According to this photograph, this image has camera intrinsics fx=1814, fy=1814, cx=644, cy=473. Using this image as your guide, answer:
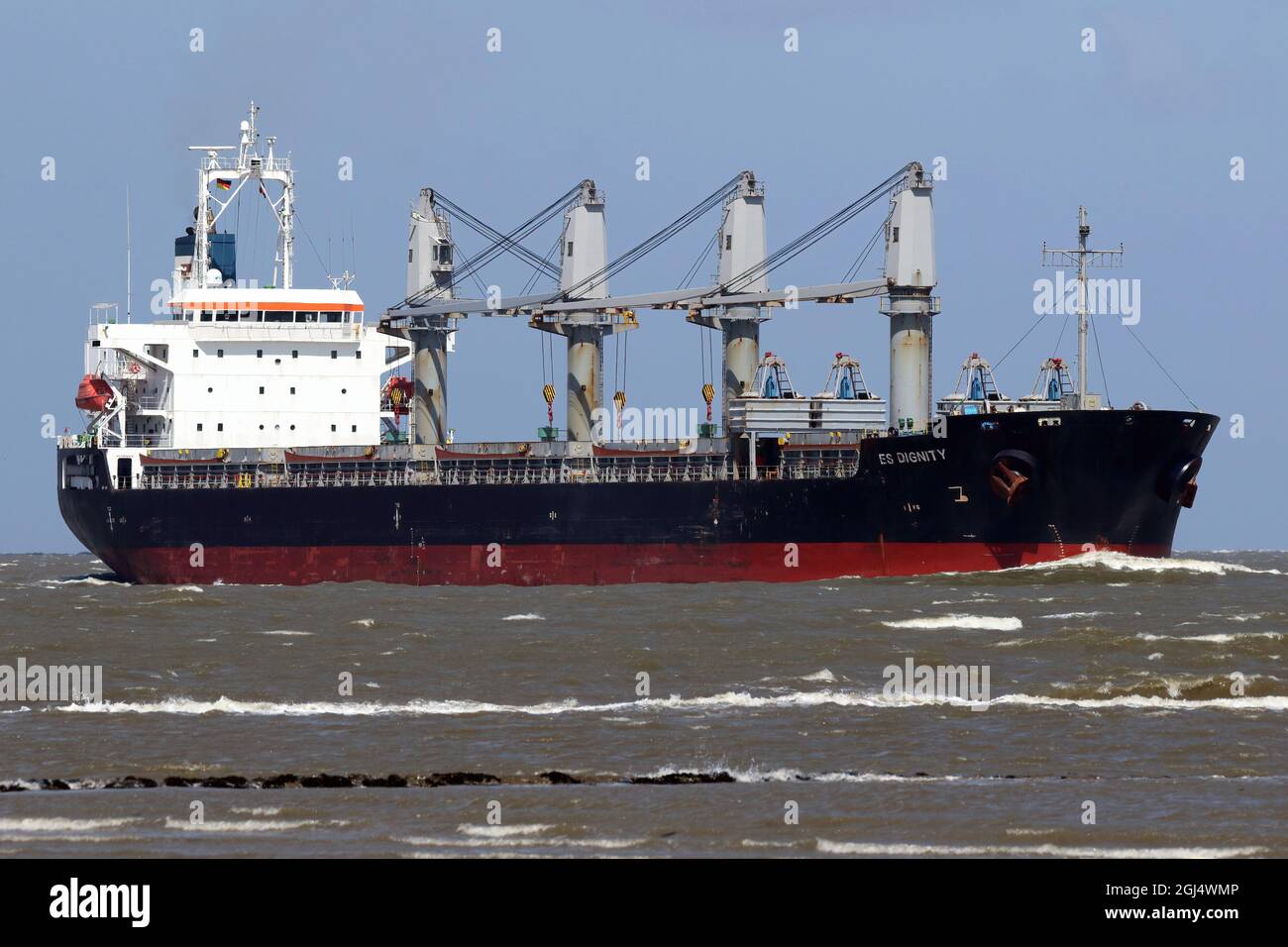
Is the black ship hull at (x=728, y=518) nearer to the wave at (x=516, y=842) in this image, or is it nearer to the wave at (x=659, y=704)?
the wave at (x=659, y=704)

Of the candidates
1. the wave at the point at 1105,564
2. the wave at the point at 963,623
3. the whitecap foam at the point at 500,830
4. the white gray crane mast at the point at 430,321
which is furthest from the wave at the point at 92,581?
the whitecap foam at the point at 500,830

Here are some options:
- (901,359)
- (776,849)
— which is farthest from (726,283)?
(776,849)

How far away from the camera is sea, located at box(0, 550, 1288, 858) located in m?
15.7

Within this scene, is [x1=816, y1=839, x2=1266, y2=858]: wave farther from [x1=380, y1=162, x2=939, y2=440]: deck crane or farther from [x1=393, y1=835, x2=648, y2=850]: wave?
[x1=380, y1=162, x2=939, y2=440]: deck crane

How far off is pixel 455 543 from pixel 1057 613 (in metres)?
20.5

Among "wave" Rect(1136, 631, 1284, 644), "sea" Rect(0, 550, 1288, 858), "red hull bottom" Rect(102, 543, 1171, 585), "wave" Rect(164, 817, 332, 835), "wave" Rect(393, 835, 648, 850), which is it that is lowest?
"wave" Rect(393, 835, 648, 850)

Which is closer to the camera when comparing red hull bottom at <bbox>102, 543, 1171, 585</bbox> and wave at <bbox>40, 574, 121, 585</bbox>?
red hull bottom at <bbox>102, 543, 1171, 585</bbox>

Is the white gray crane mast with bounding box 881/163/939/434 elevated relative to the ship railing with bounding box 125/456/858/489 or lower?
elevated

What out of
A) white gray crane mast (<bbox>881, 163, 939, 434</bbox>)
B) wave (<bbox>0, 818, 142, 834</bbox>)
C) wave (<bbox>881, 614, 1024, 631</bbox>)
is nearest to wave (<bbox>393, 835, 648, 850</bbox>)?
wave (<bbox>0, 818, 142, 834</bbox>)

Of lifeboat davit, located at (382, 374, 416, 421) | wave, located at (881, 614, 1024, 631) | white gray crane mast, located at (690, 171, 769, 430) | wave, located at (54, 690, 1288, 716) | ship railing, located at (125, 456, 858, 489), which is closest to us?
wave, located at (54, 690, 1288, 716)

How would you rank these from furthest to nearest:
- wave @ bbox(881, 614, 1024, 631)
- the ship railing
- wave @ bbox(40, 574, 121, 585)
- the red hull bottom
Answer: wave @ bbox(40, 574, 121, 585) → the ship railing → the red hull bottom → wave @ bbox(881, 614, 1024, 631)

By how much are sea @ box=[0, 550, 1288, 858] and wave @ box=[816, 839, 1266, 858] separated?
4 cm

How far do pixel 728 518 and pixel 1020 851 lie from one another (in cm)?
3221

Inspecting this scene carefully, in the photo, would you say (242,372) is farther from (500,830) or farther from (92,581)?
(500,830)
